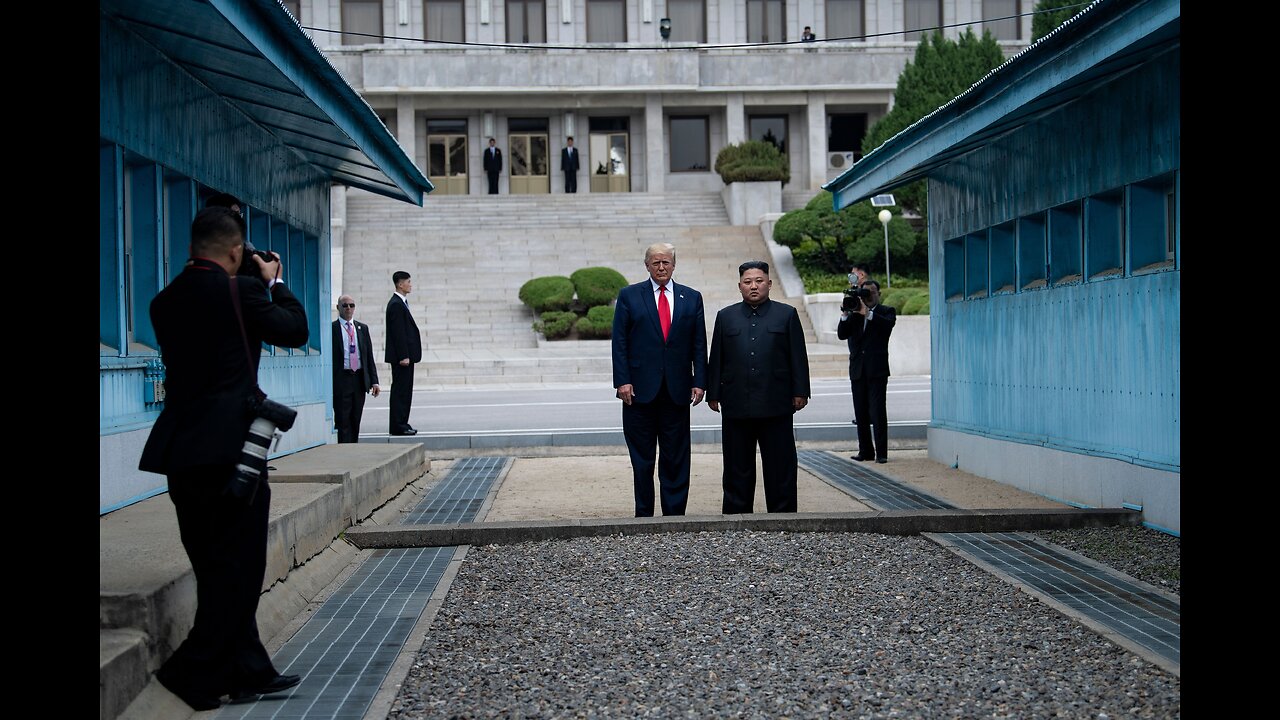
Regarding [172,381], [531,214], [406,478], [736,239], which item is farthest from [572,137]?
[172,381]

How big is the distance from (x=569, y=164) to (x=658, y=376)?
126 feet

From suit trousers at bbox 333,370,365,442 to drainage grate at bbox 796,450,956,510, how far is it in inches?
190

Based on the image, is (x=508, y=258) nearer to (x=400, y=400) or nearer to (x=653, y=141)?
(x=653, y=141)

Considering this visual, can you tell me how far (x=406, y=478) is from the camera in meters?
11.7

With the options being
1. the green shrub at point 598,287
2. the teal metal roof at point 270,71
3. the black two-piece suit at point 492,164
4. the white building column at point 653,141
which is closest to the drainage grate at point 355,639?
the teal metal roof at point 270,71

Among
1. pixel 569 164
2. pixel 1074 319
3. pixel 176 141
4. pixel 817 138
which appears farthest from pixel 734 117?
pixel 176 141

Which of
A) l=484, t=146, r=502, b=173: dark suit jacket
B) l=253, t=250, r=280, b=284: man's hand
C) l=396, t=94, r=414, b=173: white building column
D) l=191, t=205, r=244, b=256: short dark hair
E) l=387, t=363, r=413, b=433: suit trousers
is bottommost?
l=387, t=363, r=413, b=433: suit trousers

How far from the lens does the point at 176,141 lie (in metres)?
8.67

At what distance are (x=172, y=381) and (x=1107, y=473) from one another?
6.86m

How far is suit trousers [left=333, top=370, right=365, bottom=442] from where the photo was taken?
45.9 ft

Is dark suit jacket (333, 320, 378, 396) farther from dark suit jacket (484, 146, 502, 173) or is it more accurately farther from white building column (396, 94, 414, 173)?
white building column (396, 94, 414, 173)

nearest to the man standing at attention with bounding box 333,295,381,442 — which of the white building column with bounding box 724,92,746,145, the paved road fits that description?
the paved road

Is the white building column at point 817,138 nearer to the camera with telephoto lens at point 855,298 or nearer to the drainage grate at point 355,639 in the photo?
the camera with telephoto lens at point 855,298

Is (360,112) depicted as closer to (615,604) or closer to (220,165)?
(220,165)
